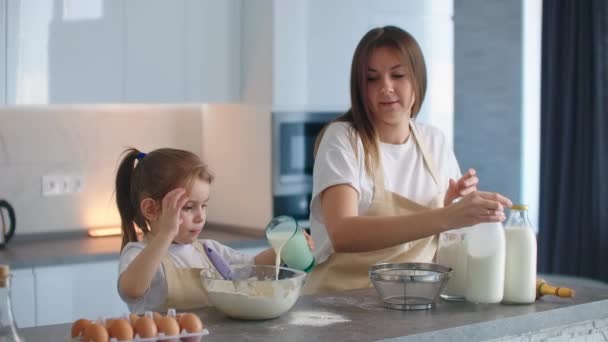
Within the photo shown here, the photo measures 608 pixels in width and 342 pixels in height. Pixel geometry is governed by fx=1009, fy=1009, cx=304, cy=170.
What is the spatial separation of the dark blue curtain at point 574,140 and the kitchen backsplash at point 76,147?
6.54 feet

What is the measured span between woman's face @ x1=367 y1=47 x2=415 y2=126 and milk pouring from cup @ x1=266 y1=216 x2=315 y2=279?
46cm

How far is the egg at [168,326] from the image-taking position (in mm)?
1743

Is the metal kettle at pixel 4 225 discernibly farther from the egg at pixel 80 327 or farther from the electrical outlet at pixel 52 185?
the egg at pixel 80 327

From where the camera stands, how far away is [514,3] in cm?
548

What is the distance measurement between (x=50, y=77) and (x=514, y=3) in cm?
281

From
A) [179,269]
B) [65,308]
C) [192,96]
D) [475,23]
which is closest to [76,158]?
[192,96]

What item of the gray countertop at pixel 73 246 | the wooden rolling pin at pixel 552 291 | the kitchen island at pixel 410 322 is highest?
the wooden rolling pin at pixel 552 291

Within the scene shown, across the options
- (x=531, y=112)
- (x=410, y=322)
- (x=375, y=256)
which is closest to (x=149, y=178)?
(x=375, y=256)

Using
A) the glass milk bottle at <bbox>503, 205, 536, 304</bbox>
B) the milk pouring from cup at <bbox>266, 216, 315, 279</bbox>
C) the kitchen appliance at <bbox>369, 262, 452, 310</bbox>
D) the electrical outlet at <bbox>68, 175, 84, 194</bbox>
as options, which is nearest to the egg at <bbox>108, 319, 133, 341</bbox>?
the milk pouring from cup at <bbox>266, 216, 315, 279</bbox>

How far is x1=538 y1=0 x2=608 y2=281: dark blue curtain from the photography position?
16.8 ft

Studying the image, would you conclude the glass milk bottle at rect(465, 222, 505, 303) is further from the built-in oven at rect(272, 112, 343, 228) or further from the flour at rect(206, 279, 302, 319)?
the built-in oven at rect(272, 112, 343, 228)

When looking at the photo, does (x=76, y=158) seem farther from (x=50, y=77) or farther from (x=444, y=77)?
(x=444, y=77)

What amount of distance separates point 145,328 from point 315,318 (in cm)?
44

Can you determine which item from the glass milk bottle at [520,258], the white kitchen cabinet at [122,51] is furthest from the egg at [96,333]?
the white kitchen cabinet at [122,51]
